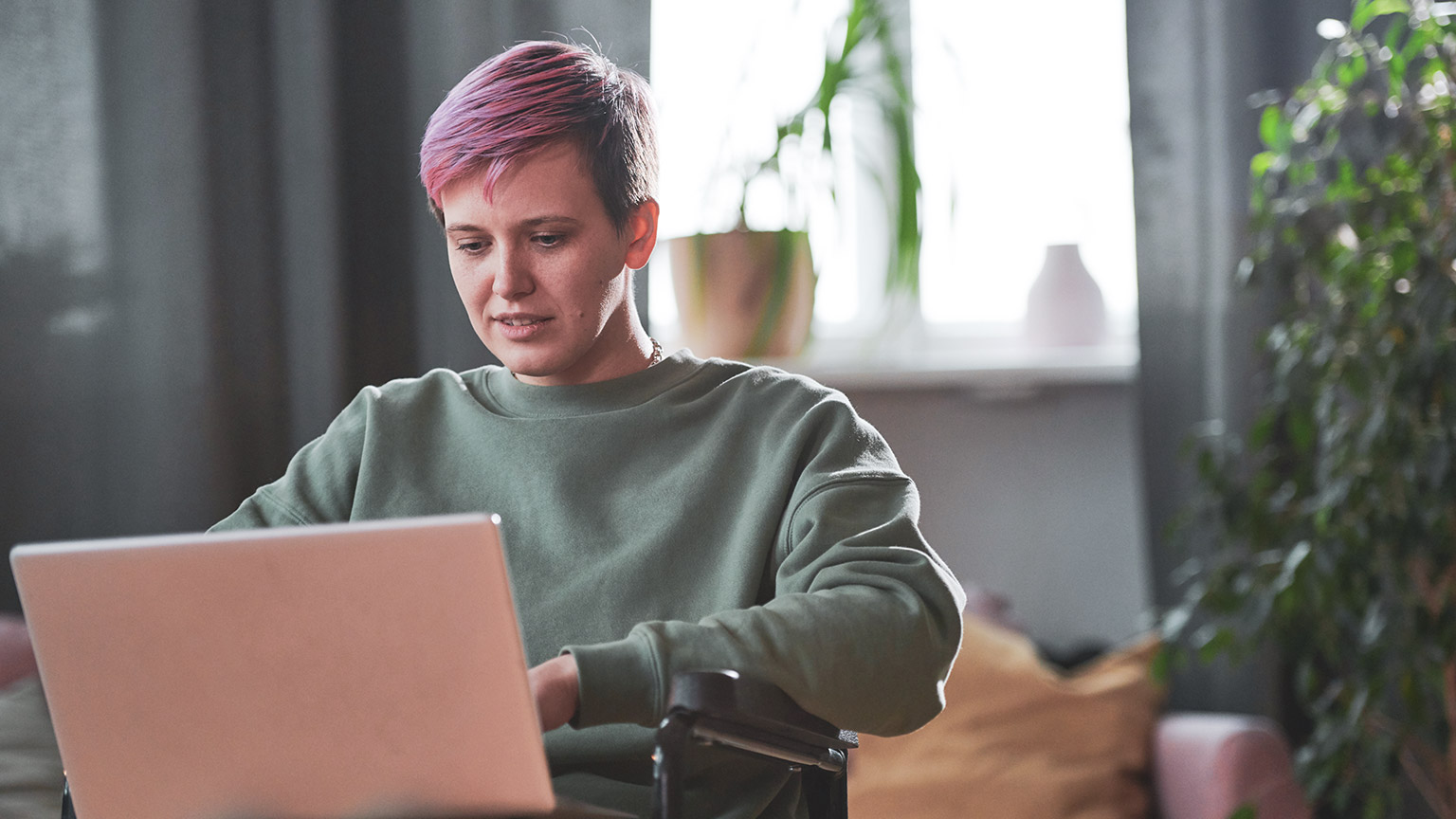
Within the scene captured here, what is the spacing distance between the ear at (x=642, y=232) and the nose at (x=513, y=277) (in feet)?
0.34

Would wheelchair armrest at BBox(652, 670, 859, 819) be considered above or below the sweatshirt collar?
below

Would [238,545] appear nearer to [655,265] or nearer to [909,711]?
[909,711]

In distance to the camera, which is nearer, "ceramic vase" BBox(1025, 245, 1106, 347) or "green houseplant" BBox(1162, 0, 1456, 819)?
"green houseplant" BBox(1162, 0, 1456, 819)

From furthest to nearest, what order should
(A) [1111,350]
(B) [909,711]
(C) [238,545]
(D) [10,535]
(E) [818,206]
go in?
1. (A) [1111,350]
2. (E) [818,206]
3. (D) [10,535]
4. (B) [909,711]
5. (C) [238,545]

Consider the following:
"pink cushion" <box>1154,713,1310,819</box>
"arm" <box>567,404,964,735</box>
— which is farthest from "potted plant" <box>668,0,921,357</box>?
"arm" <box>567,404,964,735</box>

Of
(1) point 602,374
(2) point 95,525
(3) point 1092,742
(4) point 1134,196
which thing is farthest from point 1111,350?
(2) point 95,525

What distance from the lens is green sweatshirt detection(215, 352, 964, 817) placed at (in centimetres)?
96

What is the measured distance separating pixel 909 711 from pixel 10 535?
4.68ft

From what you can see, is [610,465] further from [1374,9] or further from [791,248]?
[1374,9]

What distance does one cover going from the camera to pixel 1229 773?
6.25ft

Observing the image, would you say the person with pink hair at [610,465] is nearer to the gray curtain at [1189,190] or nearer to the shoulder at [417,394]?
the shoulder at [417,394]

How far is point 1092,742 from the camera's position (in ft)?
6.70

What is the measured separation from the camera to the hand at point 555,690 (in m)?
0.88

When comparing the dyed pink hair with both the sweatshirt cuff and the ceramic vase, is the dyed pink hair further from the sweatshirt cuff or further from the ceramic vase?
the ceramic vase
